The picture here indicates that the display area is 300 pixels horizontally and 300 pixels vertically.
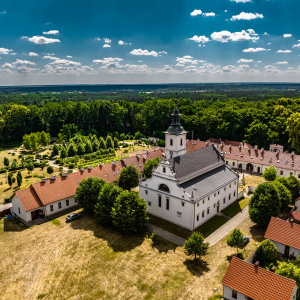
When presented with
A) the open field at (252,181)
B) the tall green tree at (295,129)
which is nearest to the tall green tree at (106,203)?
the open field at (252,181)

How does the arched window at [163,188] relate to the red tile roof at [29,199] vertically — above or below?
above

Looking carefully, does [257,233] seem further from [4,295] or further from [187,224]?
[4,295]

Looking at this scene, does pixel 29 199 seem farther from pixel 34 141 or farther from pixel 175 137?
pixel 34 141

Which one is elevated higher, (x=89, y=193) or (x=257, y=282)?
(x=89, y=193)

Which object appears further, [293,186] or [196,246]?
[293,186]

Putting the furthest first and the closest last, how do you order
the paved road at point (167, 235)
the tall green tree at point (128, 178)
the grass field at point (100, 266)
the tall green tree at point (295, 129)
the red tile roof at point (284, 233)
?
the tall green tree at point (295, 129) → the tall green tree at point (128, 178) → the paved road at point (167, 235) → the red tile roof at point (284, 233) → the grass field at point (100, 266)

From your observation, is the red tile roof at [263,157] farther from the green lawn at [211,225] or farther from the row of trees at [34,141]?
the row of trees at [34,141]

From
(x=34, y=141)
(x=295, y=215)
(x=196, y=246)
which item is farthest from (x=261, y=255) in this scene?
(x=34, y=141)
